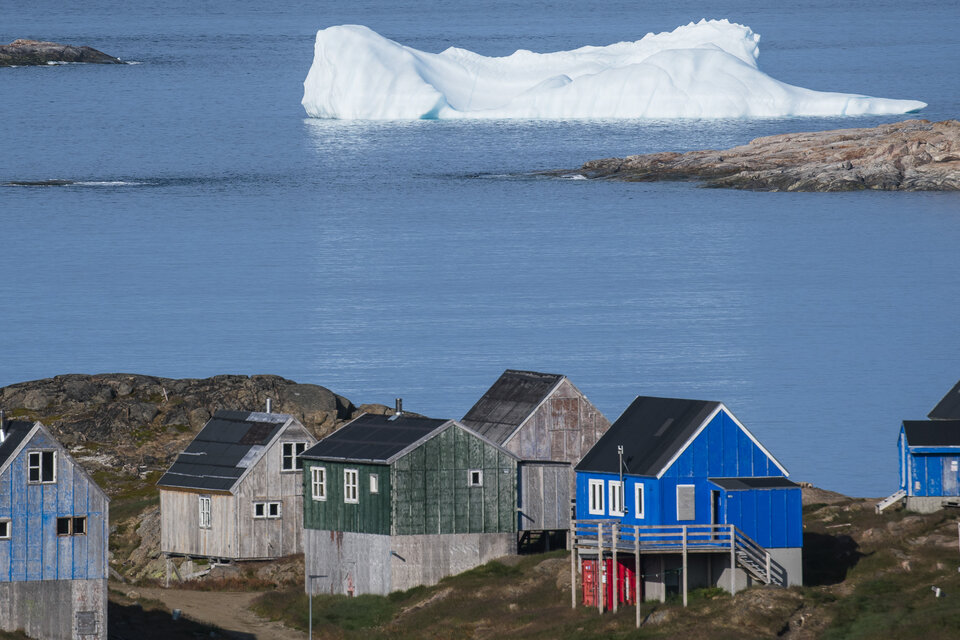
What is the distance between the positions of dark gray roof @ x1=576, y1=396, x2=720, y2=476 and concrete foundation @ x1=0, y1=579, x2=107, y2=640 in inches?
399

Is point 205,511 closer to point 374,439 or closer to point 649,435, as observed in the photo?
point 374,439

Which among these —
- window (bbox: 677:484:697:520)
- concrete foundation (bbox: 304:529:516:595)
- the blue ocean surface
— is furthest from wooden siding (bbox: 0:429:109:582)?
the blue ocean surface

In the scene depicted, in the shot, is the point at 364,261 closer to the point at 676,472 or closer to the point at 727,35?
the point at 727,35

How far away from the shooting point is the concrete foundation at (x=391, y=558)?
4159 cm

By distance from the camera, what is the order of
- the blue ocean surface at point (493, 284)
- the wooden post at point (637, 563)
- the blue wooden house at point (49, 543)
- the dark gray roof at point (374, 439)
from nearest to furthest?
the wooden post at point (637, 563) → the blue wooden house at point (49, 543) → the dark gray roof at point (374, 439) → the blue ocean surface at point (493, 284)

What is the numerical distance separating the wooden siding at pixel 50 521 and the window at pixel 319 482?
7665mm

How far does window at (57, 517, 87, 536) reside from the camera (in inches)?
1425

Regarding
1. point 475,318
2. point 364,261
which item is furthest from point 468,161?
point 475,318

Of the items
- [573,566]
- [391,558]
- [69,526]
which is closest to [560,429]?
[391,558]

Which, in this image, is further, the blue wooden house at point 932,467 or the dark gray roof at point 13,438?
the blue wooden house at point 932,467

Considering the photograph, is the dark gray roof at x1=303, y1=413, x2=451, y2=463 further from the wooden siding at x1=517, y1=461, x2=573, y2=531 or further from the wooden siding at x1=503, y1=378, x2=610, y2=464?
the wooden siding at x1=503, y1=378, x2=610, y2=464

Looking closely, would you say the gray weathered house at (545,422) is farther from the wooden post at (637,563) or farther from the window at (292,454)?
the wooden post at (637,563)

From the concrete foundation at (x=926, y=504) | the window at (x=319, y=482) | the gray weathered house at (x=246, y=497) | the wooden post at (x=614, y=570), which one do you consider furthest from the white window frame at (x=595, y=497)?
the gray weathered house at (x=246, y=497)

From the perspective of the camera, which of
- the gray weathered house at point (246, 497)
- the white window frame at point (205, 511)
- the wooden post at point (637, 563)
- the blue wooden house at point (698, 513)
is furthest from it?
the white window frame at point (205, 511)
